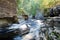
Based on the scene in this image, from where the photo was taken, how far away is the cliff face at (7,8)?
416 cm

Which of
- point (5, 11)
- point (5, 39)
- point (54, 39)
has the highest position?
point (5, 11)

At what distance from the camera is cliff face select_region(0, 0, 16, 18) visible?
416 centimetres

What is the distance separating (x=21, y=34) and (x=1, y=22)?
2.25 ft

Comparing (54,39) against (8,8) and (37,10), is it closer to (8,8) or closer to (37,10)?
(8,8)

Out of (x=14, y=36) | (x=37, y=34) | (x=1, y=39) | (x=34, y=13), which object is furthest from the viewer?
(x=34, y=13)

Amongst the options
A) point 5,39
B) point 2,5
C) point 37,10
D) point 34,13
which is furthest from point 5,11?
point 37,10

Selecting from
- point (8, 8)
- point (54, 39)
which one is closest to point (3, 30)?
point (8, 8)

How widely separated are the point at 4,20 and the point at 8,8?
0.47 meters

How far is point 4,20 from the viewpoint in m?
4.14

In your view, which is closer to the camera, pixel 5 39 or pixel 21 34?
pixel 5 39

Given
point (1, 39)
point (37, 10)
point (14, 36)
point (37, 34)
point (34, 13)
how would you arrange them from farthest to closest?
1. point (37, 10)
2. point (34, 13)
3. point (37, 34)
4. point (14, 36)
5. point (1, 39)

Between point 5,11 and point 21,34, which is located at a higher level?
point 5,11

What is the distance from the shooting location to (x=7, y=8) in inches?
172

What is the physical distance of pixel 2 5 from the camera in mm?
4188
